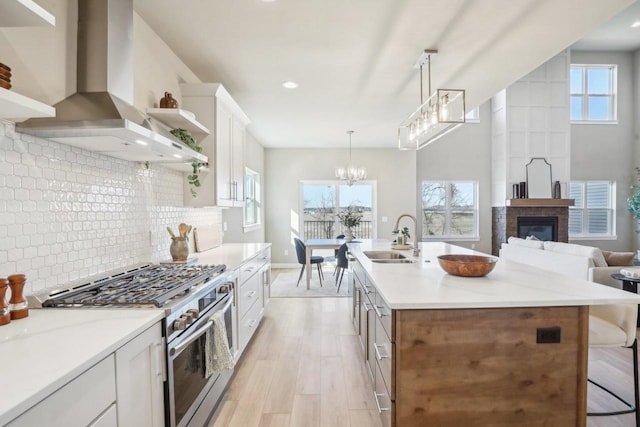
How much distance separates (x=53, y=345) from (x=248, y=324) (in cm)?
205

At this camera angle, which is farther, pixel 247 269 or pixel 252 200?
pixel 252 200

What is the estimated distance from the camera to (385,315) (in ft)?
5.52

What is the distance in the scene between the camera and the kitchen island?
58.8 inches

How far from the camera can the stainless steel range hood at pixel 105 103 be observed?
141 cm

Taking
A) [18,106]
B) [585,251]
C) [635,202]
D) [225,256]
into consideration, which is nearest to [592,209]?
[635,202]

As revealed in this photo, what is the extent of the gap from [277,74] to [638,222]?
9266mm

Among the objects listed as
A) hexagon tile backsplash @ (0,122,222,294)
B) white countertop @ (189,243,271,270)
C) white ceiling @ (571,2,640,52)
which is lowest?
white countertop @ (189,243,271,270)

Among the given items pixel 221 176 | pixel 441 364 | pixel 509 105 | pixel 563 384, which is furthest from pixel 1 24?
pixel 509 105

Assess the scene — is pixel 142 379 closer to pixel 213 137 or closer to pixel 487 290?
pixel 487 290

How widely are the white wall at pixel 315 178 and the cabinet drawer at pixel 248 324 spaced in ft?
13.2

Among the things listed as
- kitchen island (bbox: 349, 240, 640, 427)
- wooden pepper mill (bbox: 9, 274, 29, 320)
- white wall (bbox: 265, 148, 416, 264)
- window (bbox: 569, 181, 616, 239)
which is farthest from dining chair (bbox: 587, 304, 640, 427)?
window (bbox: 569, 181, 616, 239)

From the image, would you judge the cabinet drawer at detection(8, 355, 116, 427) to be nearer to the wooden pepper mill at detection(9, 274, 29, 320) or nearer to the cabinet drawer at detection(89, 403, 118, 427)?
the cabinet drawer at detection(89, 403, 118, 427)

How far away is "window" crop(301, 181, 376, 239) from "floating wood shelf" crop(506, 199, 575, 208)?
3.21m

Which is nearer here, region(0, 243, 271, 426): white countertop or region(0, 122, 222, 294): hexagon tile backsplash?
region(0, 243, 271, 426): white countertop
